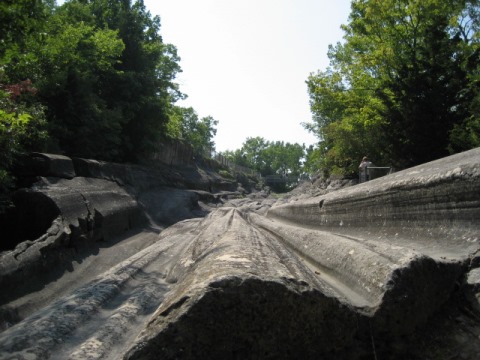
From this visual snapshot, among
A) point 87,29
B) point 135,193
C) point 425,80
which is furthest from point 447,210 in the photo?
point 87,29

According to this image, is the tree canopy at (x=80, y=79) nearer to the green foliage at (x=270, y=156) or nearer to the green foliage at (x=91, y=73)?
the green foliage at (x=91, y=73)

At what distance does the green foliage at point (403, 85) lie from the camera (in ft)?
38.1

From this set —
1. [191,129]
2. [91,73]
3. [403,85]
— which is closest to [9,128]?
[91,73]

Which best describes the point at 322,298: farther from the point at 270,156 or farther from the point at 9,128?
the point at 270,156

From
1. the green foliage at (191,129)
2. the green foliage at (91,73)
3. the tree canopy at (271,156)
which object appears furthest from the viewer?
the tree canopy at (271,156)

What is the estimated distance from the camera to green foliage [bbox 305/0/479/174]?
1161cm

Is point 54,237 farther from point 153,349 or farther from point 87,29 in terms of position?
point 87,29

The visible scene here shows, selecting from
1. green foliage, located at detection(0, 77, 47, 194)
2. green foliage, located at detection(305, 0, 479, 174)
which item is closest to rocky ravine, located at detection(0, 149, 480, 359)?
green foliage, located at detection(0, 77, 47, 194)

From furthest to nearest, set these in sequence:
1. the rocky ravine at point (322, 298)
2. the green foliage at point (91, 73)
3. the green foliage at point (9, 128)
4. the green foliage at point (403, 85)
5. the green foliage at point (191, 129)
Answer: the green foliage at point (191, 129), the green foliage at point (403, 85), the green foliage at point (91, 73), the green foliage at point (9, 128), the rocky ravine at point (322, 298)

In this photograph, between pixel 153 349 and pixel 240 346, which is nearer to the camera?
pixel 153 349

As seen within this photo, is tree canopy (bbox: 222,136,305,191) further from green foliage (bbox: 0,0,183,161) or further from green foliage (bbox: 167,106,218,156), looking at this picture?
green foliage (bbox: 0,0,183,161)

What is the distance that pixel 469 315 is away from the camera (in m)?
1.81

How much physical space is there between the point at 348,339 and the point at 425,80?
12.2m

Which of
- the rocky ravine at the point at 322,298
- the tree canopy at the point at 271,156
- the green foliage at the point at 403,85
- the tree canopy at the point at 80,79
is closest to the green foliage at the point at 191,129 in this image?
the tree canopy at the point at 80,79
